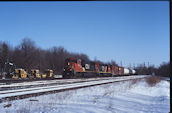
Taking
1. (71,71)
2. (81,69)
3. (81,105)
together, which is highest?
(81,69)

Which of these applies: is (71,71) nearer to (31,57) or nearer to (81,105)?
(81,105)

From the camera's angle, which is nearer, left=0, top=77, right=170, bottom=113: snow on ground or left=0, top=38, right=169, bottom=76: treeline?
left=0, top=77, right=170, bottom=113: snow on ground

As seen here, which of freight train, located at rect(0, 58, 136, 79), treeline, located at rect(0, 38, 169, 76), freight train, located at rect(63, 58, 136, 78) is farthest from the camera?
treeline, located at rect(0, 38, 169, 76)

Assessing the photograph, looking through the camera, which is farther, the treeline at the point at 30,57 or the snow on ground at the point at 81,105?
the treeline at the point at 30,57

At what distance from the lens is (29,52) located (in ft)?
205

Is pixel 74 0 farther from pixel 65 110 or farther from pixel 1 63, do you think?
pixel 1 63

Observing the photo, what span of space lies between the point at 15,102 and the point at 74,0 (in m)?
7.04

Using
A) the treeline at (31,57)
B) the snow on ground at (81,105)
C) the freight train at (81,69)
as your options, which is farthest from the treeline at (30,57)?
the snow on ground at (81,105)

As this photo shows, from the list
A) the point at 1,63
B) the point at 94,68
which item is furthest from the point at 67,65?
the point at 1,63

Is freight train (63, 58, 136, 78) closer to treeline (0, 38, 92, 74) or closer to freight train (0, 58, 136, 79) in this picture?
freight train (0, 58, 136, 79)

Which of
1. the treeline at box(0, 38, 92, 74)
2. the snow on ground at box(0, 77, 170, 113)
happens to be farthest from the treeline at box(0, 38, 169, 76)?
the snow on ground at box(0, 77, 170, 113)

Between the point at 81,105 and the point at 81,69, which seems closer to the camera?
the point at 81,105

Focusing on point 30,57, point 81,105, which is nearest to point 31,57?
point 30,57

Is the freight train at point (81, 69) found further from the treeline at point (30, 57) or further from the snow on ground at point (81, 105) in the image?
the snow on ground at point (81, 105)
